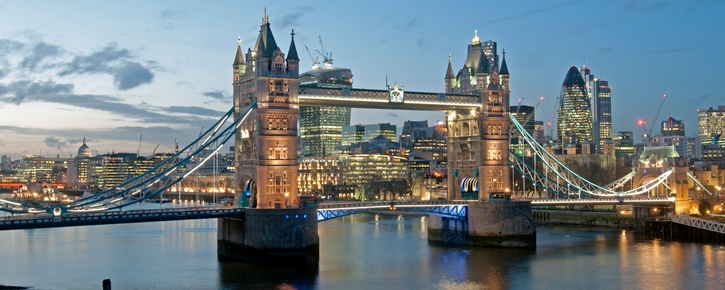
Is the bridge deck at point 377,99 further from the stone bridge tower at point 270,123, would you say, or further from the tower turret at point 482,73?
the stone bridge tower at point 270,123

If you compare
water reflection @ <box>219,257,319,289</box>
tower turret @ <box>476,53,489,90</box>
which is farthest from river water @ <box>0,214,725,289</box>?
tower turret @ <box>476,53,489,90</box>

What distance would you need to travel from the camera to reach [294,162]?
7806 cm

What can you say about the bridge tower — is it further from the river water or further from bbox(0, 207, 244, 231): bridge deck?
bbox(0, 207, 244, 231): bridge deck

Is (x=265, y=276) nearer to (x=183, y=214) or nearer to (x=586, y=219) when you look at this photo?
(x=183, y=214)

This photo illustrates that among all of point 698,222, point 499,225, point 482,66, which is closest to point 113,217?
point 499,225

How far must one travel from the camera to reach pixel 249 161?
7900 cm

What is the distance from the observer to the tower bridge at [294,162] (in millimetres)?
73938

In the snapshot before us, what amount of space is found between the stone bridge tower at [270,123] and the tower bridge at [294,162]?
0.28ft

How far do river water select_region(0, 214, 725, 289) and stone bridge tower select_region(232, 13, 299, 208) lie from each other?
6812 millimetres

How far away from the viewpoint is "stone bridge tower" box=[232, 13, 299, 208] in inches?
3014

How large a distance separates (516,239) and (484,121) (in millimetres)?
12647

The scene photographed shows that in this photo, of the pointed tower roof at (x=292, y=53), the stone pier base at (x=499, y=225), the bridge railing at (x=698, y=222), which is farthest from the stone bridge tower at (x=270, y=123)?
the bridge railing at (x=698, y=222)

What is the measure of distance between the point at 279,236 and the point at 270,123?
9.85m

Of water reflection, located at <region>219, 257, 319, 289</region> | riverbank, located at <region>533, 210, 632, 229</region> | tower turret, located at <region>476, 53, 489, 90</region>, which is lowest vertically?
water reflection, located at <region>219, 257, 319, 289</region>
